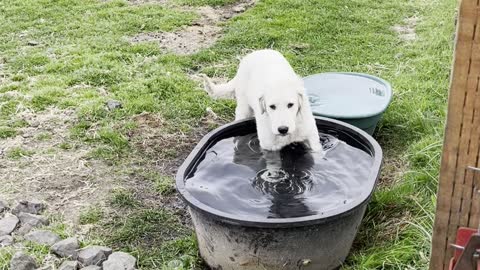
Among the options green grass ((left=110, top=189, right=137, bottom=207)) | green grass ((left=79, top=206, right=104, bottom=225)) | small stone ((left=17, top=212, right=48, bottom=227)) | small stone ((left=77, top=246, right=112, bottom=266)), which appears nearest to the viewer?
small stone ((left=77, top=246, right=112, bottom=266))

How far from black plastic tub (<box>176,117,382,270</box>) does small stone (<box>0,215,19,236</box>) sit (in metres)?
1.16

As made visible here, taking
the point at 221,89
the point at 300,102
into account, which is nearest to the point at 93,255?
the point at 300,102

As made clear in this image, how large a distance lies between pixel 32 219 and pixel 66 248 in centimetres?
47

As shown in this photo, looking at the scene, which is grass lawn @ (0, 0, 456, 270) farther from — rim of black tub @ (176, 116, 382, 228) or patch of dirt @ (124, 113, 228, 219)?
rim of black tub @ (176, 116, 382, 228)

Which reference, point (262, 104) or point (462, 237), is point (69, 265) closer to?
point (262, 104)

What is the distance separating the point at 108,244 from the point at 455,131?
2.66 m

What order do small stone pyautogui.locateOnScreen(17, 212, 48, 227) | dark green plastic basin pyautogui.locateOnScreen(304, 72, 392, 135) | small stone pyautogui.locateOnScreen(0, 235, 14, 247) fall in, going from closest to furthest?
small stone pyautogui.locateOnScreen(0, 235, 14, 247) < small stone pyautogui.locateOnScreen(17, 212, 48, 227) < dark green plastic basin pyautogui.locateOnScreen(304, 72, 392, 135)

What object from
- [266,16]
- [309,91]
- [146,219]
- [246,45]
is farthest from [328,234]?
[266,16]

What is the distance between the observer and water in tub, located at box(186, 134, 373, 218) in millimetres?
3709

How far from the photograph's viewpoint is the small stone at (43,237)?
3619 millimetres

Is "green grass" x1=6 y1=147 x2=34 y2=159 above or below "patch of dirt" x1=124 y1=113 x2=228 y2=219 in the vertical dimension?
above

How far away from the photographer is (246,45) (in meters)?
7.12

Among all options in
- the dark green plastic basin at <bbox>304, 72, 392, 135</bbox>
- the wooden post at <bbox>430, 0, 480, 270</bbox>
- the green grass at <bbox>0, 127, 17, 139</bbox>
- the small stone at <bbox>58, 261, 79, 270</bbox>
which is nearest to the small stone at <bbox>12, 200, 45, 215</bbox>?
the small stone at <bbox>58, 261, 79, 270</bbox>

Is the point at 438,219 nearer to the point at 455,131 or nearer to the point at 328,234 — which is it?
the point at 455,131
